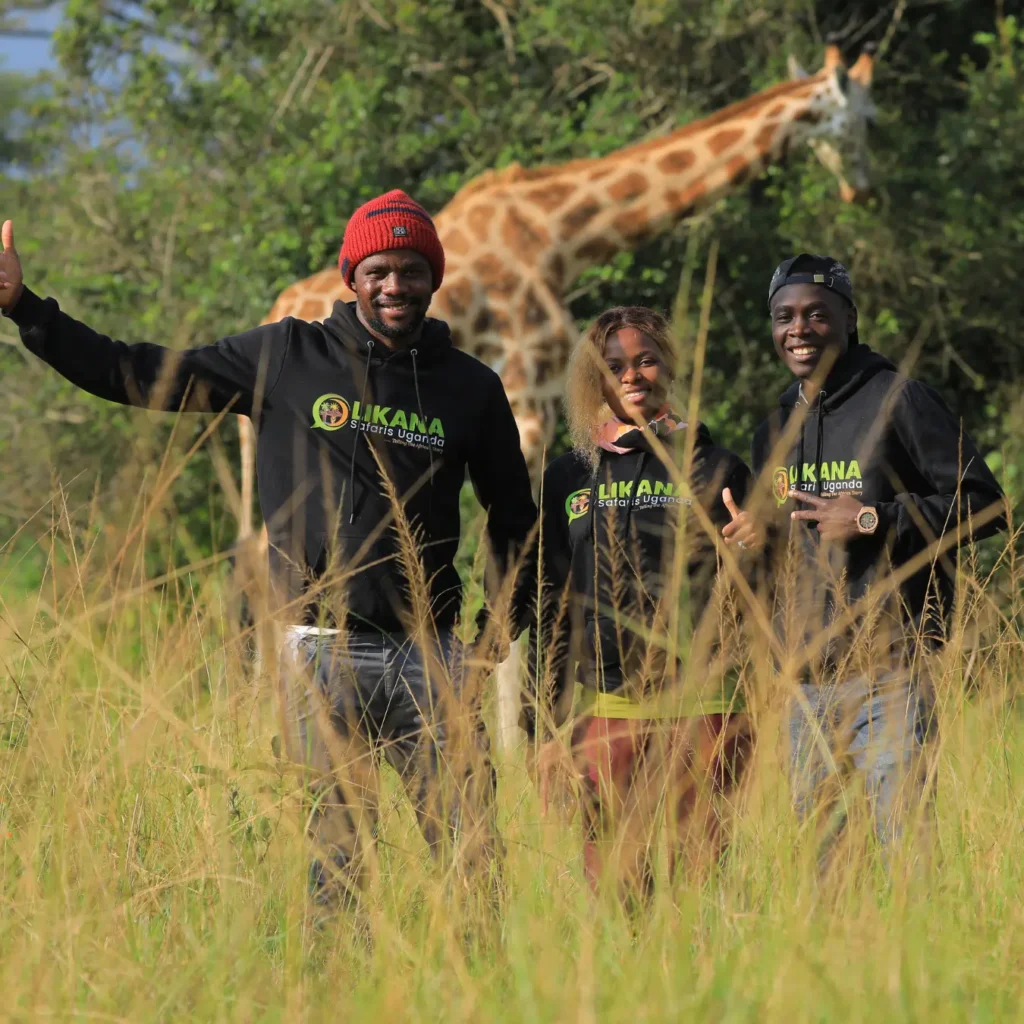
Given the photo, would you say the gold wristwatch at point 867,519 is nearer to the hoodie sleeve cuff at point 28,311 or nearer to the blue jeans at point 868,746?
the blue jeans at point 868,746

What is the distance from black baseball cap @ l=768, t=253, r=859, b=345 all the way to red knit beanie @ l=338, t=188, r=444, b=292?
0.74 metres

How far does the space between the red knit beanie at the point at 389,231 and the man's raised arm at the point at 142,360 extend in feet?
0.71

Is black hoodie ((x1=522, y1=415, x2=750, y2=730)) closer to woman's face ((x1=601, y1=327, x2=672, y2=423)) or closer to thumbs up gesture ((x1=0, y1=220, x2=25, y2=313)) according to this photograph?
woman's face ((x1=601, y1=327, x2=672, y2=423))

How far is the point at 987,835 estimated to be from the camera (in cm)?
296

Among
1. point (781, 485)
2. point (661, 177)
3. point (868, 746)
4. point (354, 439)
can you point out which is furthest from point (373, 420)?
point (661, 177)

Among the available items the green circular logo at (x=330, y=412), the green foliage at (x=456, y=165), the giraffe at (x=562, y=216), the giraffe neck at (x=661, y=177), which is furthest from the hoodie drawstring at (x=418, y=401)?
the green foliage at (x=456, y=165)

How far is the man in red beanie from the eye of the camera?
2.90 m

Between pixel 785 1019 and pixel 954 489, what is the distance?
4.63 feet

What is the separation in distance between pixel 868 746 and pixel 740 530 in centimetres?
45

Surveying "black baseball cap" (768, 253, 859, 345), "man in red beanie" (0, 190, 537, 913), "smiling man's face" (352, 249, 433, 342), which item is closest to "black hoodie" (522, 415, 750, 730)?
"man in red beanie" (0, 190, 537, 913)

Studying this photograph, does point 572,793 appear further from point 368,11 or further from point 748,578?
point 368,11

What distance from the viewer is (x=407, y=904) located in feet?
8.82

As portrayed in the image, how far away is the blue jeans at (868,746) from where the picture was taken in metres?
2.86

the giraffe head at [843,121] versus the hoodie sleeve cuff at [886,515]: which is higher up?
the giraffe head at [843,121]
